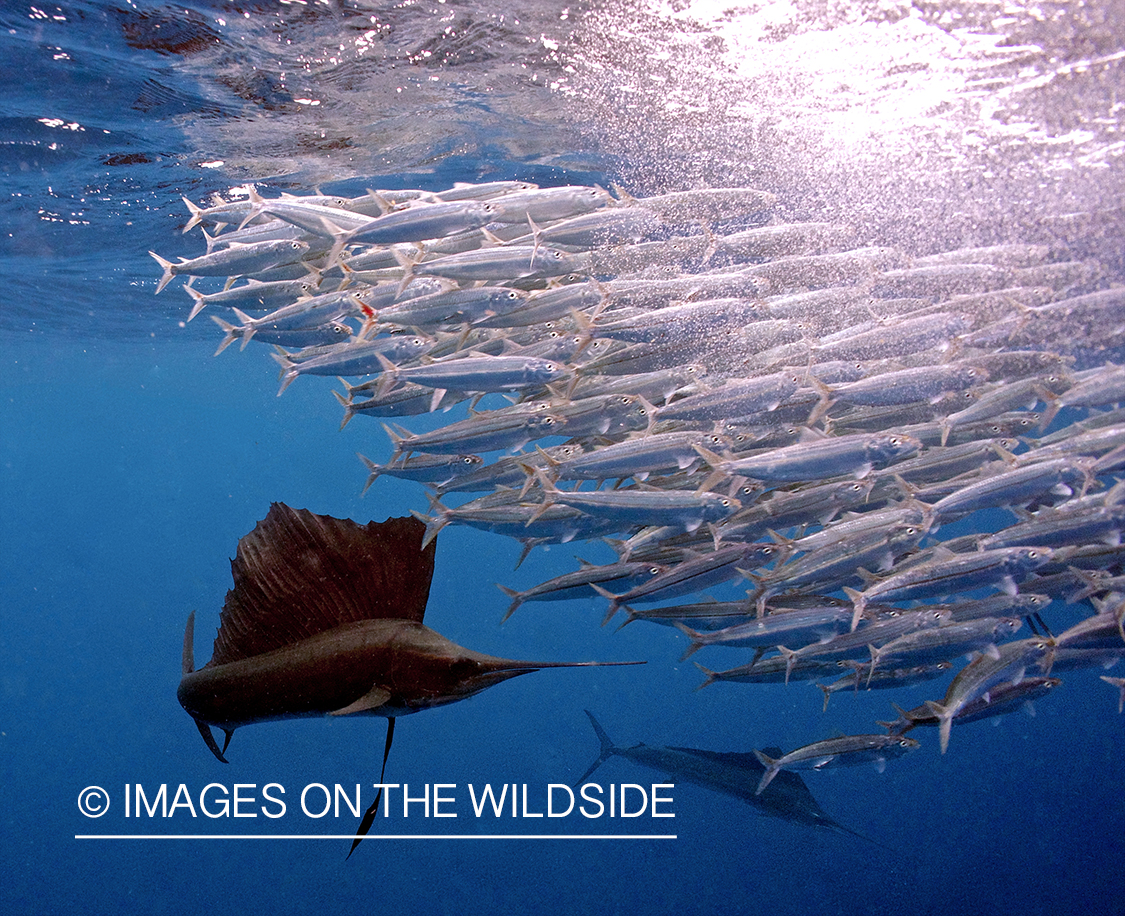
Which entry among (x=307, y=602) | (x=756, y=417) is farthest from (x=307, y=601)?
(x=756, y=417)

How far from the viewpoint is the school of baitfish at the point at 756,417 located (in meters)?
3.67

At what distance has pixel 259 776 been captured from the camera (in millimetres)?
21516

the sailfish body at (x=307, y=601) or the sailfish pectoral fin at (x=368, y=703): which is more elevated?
the sailfish body at (x=307, y=601)

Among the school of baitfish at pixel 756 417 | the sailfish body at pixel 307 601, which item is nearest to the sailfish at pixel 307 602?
the sailfish body at pixel 307 601

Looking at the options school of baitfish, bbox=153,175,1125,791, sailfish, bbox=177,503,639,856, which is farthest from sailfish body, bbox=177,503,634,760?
school of baitfish, bbox=153,175,1125,791

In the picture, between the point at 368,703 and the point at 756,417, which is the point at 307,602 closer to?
the point at 368,703

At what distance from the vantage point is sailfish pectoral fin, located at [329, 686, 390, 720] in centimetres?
183

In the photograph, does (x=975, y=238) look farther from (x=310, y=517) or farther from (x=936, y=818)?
(x=936, y=818)

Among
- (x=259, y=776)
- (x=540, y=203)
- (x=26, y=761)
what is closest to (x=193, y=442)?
(x=26, y=761)

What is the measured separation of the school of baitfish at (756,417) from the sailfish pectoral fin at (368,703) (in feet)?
5.36

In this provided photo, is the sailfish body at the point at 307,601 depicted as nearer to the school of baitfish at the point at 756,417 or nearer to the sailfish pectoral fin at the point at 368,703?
the sailfish pectoral fin at the point at 368,703

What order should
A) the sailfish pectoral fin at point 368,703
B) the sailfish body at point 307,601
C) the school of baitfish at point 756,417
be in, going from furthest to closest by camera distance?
the school of baitfish at point 756,417 < the sailfish body at point 307,601 < the sailfish pectoral fin at point 368,703

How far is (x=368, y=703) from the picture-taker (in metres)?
1.84

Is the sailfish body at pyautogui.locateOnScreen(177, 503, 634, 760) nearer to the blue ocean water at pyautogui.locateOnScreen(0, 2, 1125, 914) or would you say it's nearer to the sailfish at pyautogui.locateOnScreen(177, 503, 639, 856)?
the sailfish at pyautogui.locateOnScreen(177, 503, 639, 856)
